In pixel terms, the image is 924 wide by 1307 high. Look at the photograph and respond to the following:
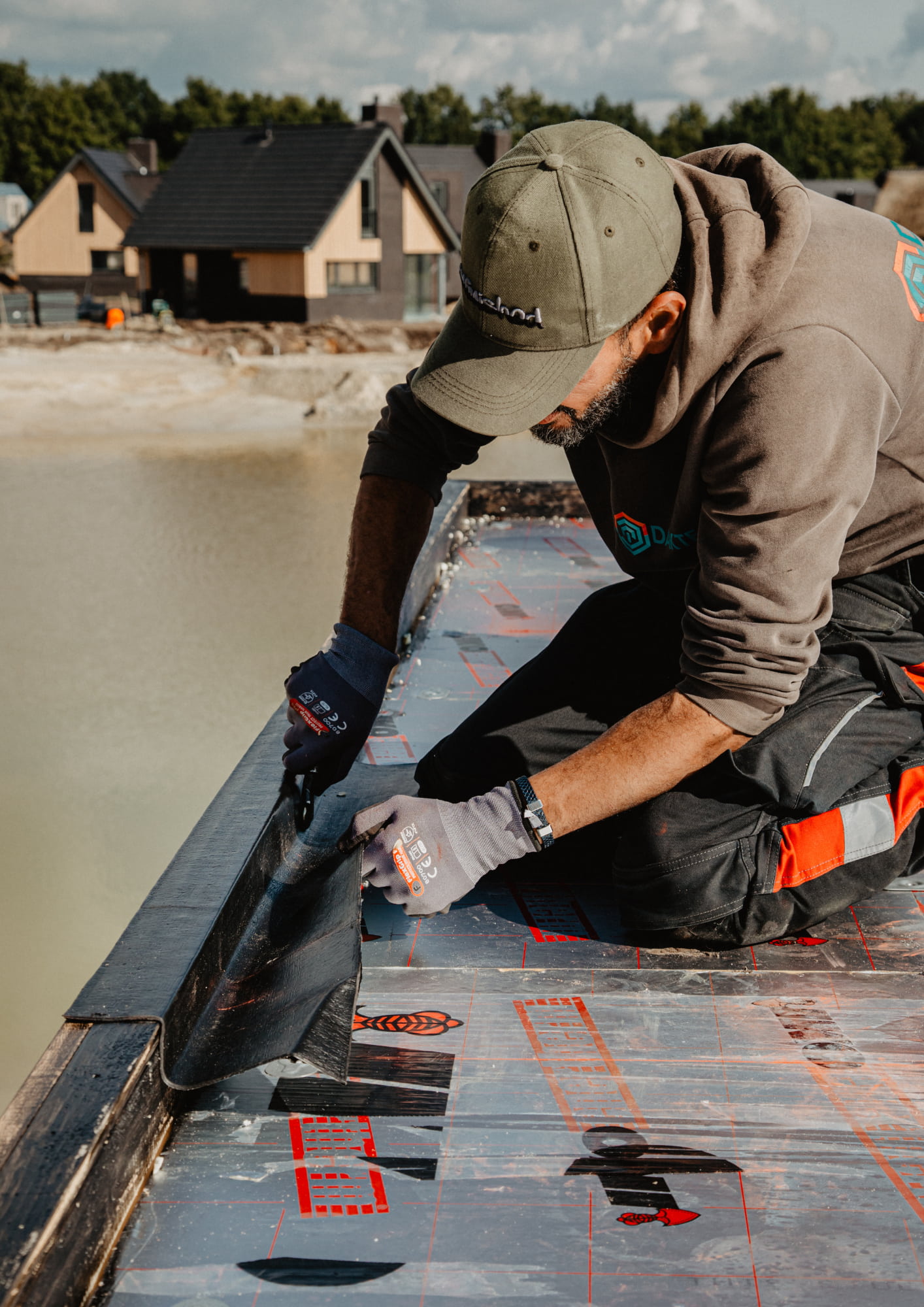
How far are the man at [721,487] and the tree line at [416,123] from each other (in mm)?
47526

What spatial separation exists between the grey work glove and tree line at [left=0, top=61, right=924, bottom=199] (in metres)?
47.8

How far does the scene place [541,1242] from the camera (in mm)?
1188

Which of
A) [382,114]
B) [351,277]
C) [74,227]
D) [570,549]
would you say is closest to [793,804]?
[570,549]

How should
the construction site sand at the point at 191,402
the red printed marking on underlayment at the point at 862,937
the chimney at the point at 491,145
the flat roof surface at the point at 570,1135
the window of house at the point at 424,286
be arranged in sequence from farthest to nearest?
the chimney at the point at 491,145 < the window of house at the point at 424,286 < the construction site sand at the point at 191,402 < the red printed marking on underlayment at the point at 862,937 < the flat roof surface at the point at 570,1135

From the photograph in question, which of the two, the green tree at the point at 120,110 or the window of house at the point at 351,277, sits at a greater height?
the green tree at the point at 120,110

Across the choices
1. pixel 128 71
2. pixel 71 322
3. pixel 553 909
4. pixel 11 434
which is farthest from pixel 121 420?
pixel 128 71

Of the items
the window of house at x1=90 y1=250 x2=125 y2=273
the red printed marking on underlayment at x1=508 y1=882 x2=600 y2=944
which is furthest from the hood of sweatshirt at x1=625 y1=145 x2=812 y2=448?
the window of house at x1=90 y1=250 x2=125 y2=273

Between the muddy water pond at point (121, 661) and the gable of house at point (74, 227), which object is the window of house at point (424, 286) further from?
the muddy water pond at point (121, 661)

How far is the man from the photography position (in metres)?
1.55

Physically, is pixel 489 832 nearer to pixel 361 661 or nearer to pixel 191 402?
pixel 361 661

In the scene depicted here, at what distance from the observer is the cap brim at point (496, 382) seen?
5.29ft

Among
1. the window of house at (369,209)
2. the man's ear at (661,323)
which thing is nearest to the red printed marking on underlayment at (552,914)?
the man's ear at (661,323)

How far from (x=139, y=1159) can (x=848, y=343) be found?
1.38 meters

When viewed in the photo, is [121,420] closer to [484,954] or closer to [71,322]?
[484,954]
